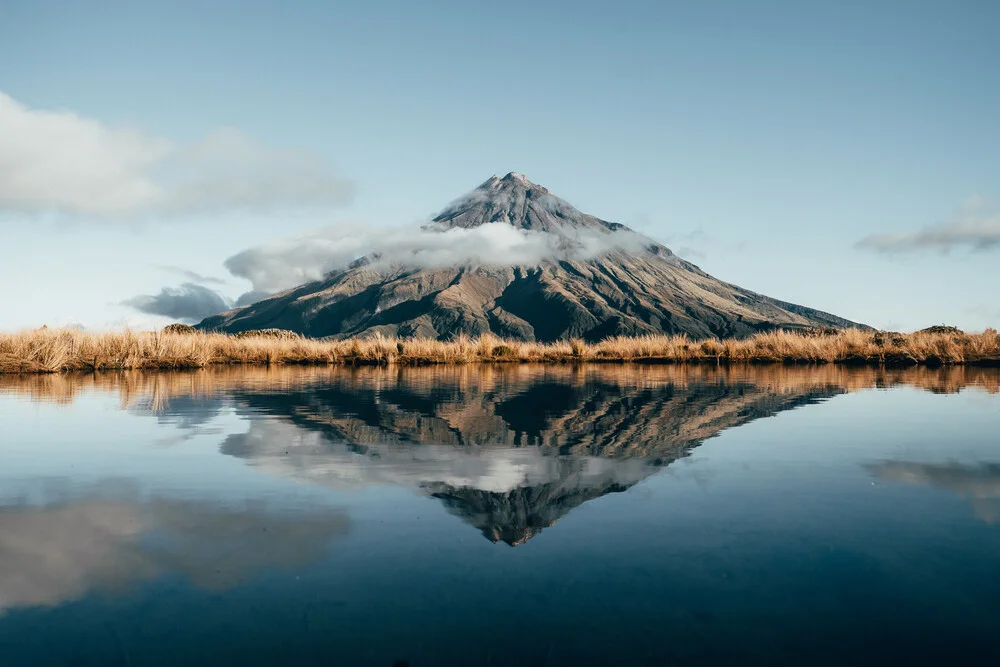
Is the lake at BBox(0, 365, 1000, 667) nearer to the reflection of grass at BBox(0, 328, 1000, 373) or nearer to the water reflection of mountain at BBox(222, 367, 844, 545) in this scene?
the water reflection of mountain at BBox(222, 367, 844, 545)

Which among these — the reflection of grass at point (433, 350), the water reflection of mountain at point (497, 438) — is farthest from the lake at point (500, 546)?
the reflection of grass at point (433, 350)

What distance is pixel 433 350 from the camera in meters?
42.1

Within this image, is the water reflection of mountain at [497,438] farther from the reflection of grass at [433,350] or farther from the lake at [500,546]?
the reflection of grass at [433,350]

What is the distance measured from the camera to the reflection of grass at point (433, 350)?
104ft

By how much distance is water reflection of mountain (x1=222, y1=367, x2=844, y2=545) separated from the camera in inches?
282

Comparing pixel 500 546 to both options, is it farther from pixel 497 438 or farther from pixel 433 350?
pixel 433 350

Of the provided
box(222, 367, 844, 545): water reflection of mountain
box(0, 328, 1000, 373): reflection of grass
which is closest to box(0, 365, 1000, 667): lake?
box(222, 367, 844, 545): water reflection of mountain

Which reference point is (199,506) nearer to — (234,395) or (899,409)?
(234,395)

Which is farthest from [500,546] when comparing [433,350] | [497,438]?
[433,350]

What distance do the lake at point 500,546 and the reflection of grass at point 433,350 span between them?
75.5 feet

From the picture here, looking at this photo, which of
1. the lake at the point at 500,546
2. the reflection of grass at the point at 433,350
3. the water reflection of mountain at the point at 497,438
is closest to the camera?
the lake at the point at 500,546

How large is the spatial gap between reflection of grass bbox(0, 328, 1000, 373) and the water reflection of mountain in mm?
17226

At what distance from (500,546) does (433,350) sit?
3691 centimetres

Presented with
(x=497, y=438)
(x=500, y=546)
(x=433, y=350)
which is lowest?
(x=500, y=546)
